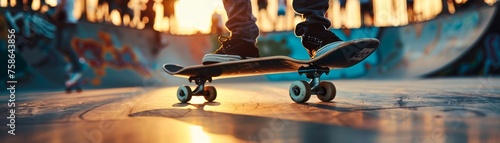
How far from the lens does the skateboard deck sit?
194 cm

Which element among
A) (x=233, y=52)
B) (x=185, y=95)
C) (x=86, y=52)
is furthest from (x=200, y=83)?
(x=86, y=52)

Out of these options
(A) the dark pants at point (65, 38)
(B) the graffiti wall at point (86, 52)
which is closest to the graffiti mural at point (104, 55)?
(B) the graffiti wall at point (86, 52)

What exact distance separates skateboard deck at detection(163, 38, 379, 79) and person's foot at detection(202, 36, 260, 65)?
0.16ft

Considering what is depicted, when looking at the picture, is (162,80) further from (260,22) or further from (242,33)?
(242,33)

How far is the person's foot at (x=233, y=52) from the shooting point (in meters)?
2.43

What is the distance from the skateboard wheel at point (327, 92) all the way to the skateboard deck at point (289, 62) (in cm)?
15

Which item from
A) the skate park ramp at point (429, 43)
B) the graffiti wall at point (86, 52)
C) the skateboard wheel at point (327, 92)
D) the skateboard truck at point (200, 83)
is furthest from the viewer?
the skate park ramp at point (429, 43)

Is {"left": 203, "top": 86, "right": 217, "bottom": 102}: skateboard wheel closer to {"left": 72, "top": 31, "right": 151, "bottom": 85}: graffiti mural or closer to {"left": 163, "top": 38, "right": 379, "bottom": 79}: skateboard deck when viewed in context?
{"left": 163, "top": 38, "right": 379, "bottom": 79}: skateboard deck

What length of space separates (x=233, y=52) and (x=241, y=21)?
0.74 feet

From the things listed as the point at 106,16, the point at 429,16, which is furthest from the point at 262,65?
the point at 429,16

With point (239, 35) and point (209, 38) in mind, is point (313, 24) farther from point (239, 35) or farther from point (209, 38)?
point (209, 38)

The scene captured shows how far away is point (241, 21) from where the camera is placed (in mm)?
2480

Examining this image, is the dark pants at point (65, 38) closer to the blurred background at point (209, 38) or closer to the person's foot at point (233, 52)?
the blurred background at point (209, 38)

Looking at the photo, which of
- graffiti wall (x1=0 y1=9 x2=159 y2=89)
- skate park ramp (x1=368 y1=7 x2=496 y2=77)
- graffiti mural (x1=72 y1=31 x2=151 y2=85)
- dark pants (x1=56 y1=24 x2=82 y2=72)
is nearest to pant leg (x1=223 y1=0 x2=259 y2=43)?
graffiti wall (x1=0 y1=9 x2=159 y2=89)
